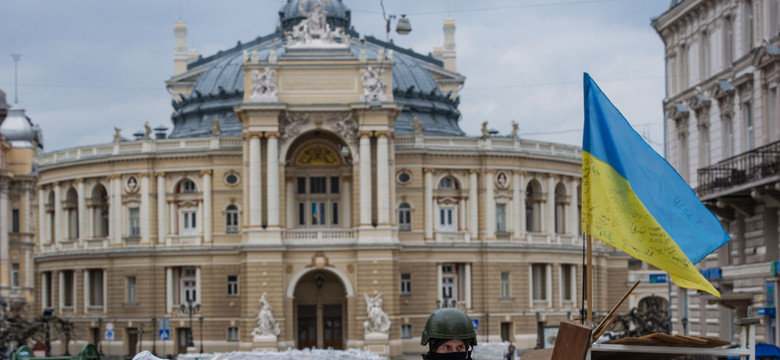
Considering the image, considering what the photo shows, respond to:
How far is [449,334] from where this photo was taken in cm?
1281

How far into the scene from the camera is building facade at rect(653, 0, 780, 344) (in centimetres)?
4034

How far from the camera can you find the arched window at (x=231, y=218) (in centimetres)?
8156

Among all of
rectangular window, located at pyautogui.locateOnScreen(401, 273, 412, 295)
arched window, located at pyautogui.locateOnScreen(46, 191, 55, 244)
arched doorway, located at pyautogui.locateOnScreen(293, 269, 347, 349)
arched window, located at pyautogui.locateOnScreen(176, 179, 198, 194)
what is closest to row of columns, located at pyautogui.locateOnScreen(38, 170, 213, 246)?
arched window, located at pyautogui.locateOnScreen(176, 179, 198, 194)

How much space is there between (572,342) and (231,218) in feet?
233

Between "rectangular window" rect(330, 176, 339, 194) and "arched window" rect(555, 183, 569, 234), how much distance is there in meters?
14.0

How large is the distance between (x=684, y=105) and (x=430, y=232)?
3450 centimetres

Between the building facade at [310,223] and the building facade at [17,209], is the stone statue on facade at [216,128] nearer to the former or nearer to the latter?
the building facade at [310,223]

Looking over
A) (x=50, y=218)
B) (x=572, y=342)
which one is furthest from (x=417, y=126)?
(x=572, y=342)

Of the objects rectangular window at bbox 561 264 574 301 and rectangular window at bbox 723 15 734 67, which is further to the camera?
rectangular window at bbox 561 264 574 301

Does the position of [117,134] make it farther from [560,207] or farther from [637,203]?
[637,203]

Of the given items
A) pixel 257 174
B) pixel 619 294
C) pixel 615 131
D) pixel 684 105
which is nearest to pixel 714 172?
pixel 684 105

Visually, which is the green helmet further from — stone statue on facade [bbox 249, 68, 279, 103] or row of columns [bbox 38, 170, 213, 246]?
row of columns [bbox 38, 170, 213, 246]

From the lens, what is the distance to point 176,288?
270ft

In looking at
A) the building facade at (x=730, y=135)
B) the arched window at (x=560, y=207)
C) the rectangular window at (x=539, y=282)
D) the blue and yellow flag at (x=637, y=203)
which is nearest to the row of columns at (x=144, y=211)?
the rectangular window at (x=539, y=282)
